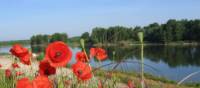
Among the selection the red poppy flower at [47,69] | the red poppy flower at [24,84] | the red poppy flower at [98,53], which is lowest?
the red poppy flower at [98,53]

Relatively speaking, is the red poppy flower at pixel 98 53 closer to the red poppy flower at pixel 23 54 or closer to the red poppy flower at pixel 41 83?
the red poppy flower at pixel 23 54

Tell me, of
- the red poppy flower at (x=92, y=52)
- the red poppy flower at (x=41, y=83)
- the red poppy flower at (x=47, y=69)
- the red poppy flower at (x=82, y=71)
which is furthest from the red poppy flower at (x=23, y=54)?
the red poppy flower at (x=41, y=83)

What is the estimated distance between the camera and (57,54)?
141 cm

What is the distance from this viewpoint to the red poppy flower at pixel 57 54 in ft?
4.58

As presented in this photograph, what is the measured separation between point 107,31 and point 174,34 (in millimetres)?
88546

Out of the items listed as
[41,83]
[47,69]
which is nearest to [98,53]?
[47,69]

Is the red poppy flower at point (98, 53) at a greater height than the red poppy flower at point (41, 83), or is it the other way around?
the red poppy flower at point (41, 83)

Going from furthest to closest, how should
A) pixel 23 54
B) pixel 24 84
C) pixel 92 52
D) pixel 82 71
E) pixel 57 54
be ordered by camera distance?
pixel 92 52 < pixel 23 54 < pixel 82 71 < pixel 57 54 < pixel 24 84

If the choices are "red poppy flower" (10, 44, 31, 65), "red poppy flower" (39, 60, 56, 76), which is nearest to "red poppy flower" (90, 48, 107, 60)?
"red poppy flower" (10, 44, 31, 65)

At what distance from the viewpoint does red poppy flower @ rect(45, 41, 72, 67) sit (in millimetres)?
1396

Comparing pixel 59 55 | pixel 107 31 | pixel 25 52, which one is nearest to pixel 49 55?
pixel 59 55

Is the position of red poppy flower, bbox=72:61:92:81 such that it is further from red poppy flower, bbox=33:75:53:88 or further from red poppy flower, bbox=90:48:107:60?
red poppy flower, bbox=90:48:107:60

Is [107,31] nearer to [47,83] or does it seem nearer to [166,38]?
[47,83]

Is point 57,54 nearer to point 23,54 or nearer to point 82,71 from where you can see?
point 82,71
